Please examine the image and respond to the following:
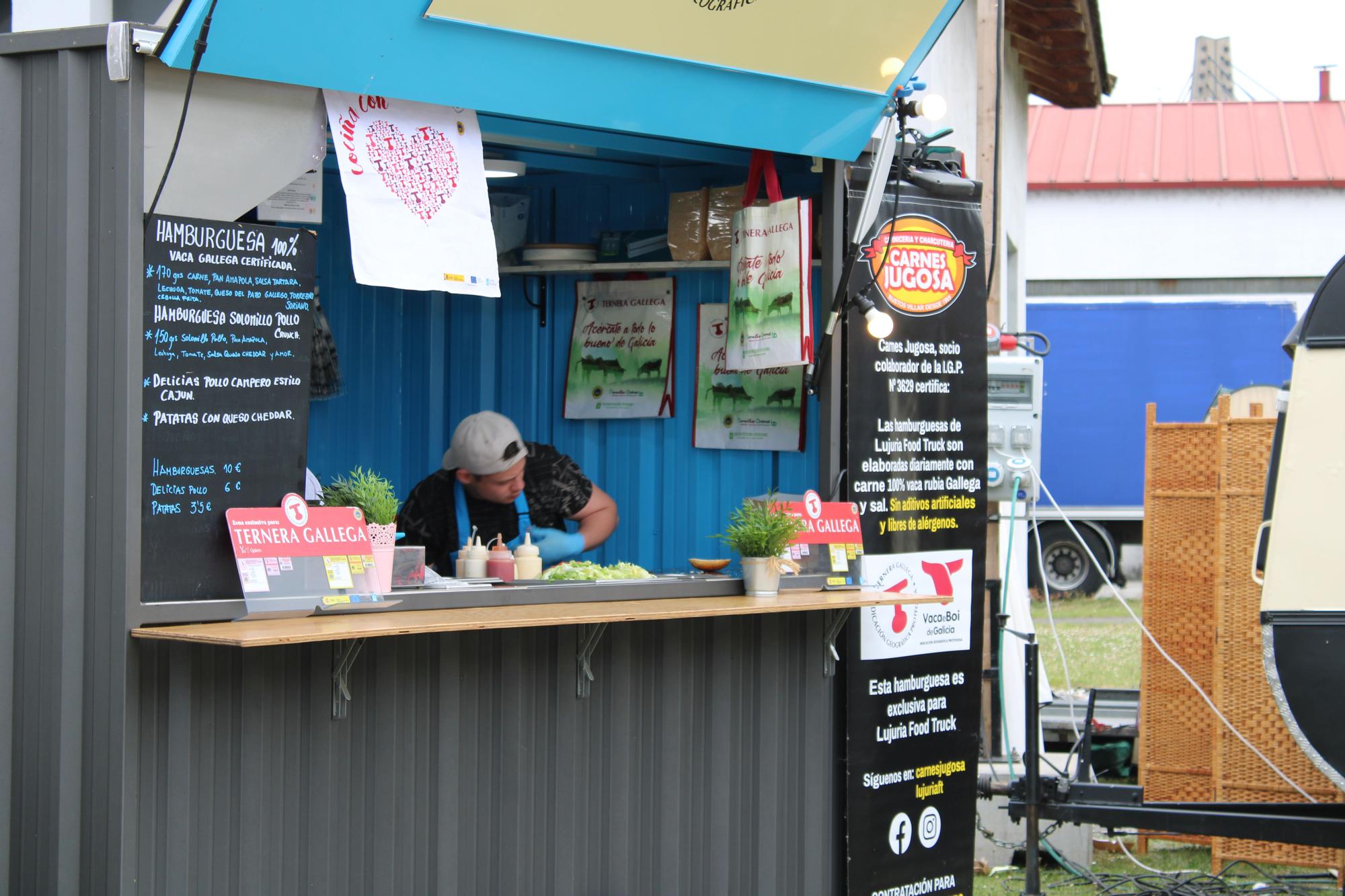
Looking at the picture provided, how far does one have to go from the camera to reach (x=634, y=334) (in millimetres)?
6125

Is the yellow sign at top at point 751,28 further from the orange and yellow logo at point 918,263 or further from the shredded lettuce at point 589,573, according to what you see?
the shredded lettuce at point 589,573

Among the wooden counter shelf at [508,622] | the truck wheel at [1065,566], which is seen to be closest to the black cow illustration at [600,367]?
the wooden counter shelf at [508,622]

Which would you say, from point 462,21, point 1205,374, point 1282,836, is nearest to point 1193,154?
point 1205,374

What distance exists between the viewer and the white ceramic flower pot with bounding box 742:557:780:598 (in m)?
4.91

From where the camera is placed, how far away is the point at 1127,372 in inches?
639

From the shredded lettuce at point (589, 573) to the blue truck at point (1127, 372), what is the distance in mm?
11735

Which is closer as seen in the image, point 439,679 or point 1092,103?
point 439,679

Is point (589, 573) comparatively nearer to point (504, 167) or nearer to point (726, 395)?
point (726, 395)

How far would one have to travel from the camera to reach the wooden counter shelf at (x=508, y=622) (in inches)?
140

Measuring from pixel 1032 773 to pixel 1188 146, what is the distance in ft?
54.9

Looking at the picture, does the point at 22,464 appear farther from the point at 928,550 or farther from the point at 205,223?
the point at 928,550

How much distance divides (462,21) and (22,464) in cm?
168

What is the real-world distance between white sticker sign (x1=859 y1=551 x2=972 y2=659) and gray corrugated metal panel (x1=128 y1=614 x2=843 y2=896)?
295 mm

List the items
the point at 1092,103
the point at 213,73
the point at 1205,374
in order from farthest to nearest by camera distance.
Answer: the point at 1205,374 → the point at 1092,103 → the point at 213,73
